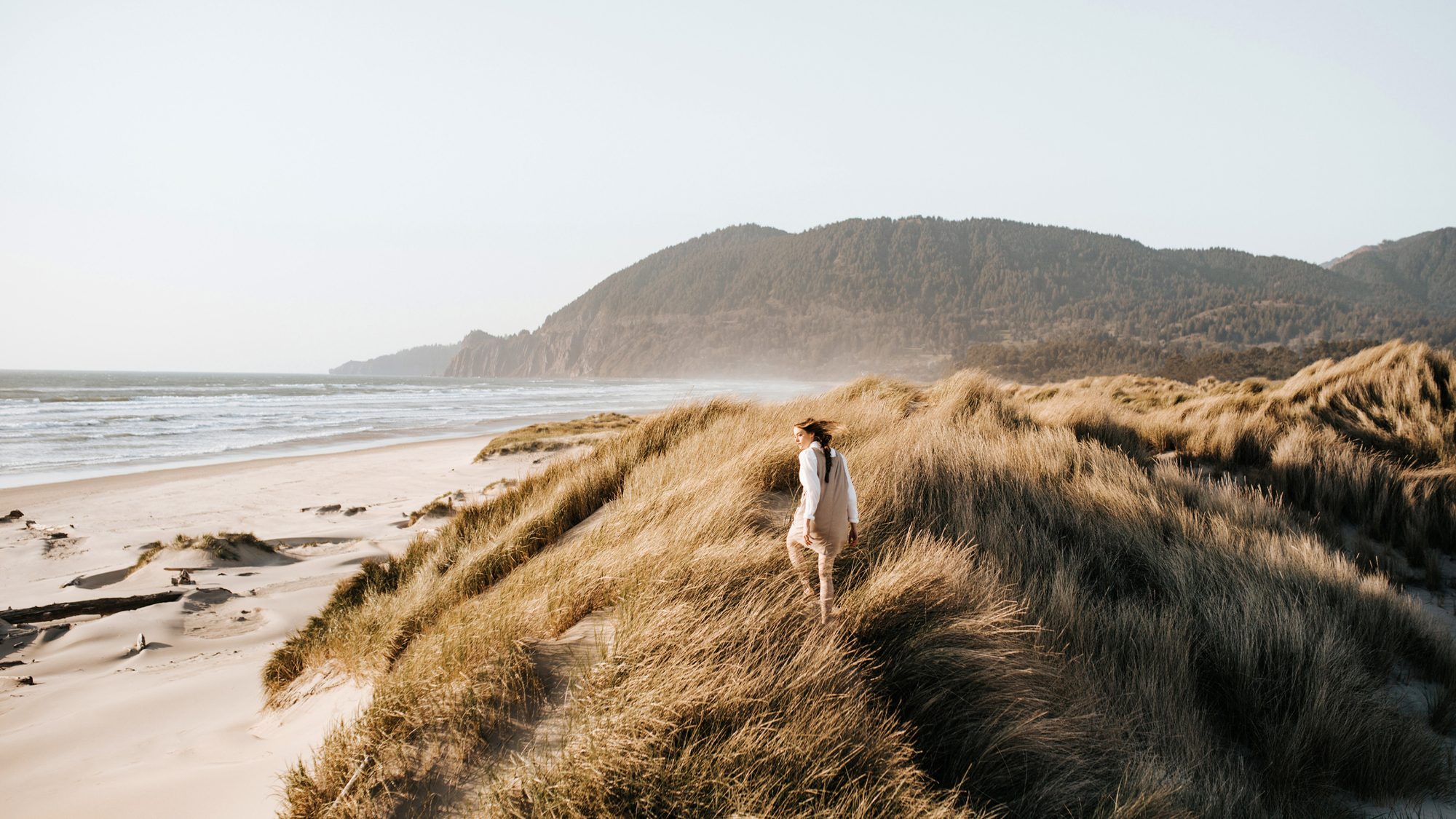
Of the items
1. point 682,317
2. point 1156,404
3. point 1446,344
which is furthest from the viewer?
point 682,317


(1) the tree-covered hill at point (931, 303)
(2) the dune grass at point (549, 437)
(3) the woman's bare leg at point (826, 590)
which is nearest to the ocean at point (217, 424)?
(2) the dune grass at point (549, 437)

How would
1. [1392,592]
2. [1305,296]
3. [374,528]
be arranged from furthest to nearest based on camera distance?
1. [1305,296]
2. [374,528]
3. [1392,592]

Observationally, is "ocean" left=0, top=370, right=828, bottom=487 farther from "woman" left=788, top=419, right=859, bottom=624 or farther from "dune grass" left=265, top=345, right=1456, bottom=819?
"woman" left=788, top=419, right=859, bottom=624

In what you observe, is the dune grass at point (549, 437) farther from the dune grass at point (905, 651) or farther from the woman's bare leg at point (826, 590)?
the woman's bare leg at point (826, 590)

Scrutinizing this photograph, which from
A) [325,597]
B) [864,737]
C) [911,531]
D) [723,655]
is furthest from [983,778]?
[325,597]

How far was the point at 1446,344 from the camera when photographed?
172 ft

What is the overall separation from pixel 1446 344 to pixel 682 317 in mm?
120041

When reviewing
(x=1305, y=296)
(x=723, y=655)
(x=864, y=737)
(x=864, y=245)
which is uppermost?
(x=864, y=245)

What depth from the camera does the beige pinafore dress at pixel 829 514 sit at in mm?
3387

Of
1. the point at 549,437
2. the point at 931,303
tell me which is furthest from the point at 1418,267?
the point at 549,437

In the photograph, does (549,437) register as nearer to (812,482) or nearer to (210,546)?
(210,546)

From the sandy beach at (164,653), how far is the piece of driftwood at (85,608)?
15 centimetres

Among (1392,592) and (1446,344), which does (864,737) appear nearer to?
(1392,592)

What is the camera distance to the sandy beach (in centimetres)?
312
